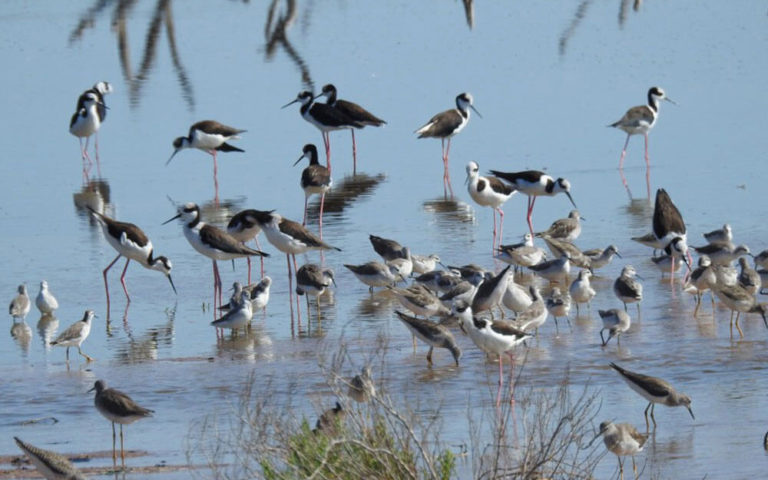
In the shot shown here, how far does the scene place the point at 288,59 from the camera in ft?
117

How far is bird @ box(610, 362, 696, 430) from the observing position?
35.5 ft

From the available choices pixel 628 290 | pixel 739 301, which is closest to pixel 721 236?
pixel 628 290

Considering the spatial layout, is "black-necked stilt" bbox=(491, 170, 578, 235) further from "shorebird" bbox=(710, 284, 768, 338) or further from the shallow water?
"shorebird" bbox=(710, 284, 768, 338)

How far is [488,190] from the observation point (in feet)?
63.5

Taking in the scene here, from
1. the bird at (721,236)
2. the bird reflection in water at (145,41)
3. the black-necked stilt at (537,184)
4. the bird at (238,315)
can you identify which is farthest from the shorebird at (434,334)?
the bird reflection in water at (145,41)

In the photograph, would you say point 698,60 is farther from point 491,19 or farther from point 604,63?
point 491,19

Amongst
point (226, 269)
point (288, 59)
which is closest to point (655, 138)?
point (226, 269)

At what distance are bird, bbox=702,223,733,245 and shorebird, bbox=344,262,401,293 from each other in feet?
12.1

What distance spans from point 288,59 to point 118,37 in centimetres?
543

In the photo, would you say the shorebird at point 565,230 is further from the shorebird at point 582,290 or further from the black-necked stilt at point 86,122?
the black-necked stilt at point 86,122

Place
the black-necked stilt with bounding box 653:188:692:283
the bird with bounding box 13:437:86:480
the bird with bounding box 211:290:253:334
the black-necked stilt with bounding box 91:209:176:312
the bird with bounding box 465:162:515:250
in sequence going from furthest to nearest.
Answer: the bird with bounding box 465:162:515:250 < the black-necked stilt with bounding box 91:209:176:312 < the black-necked stilt with bounding box 653:188:692:283 < the bird with bounding box 211:290:253:334 < the bird with bounding box 13:437:86:480

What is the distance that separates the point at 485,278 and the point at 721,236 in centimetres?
338

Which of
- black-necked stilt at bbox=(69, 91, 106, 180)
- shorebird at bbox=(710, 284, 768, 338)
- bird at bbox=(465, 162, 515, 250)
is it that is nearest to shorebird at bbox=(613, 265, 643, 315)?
shorebird at bbox=(710, 284, 768, 338)

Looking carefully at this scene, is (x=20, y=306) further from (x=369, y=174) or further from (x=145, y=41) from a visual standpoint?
(x=145, y=41)
